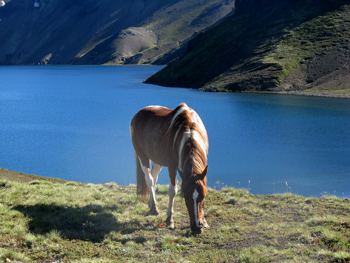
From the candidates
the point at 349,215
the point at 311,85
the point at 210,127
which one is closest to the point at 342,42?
the point at 311,85

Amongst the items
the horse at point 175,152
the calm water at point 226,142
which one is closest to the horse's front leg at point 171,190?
the horse at point 175,152

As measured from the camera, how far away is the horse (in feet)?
34.4

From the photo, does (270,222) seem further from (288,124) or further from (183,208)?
(288,124)

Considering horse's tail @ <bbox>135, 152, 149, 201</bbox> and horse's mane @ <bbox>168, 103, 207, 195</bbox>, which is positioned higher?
horse's mane @ <bbox>168, 103, 207, 195</bbox>

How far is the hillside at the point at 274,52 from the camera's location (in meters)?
90.4

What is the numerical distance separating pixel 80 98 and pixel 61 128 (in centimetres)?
3997

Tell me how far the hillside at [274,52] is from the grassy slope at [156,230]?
2864 inches

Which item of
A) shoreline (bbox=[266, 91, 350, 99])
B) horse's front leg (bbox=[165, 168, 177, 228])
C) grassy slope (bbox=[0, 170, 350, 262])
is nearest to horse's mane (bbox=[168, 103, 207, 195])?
horse's front leg (bbox=[165, 168, 177, 228])

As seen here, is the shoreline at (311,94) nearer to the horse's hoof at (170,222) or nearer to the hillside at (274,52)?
the hillside at (274,52)

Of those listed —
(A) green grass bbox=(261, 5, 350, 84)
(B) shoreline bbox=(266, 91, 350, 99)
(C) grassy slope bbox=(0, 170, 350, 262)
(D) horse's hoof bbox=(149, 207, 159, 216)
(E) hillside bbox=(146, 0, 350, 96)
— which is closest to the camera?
(C) grassy slope bbox=(0, 170, 350, 262)

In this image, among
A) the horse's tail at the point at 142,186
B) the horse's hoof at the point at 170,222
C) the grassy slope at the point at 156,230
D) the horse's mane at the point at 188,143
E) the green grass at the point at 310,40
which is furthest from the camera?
the green grass at the point at 310,40

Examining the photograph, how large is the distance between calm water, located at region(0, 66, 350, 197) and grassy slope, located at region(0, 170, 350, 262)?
39.9 ft

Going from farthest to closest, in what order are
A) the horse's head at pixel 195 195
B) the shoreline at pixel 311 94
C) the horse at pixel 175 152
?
the shoreline at pixel 311 94, the horse at pixel 175 152, the horse's head at pixel 195 195

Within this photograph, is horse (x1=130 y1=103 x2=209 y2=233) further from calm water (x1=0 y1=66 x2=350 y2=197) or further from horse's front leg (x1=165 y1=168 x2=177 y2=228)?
calm water (x1=0 y1=66 x2=350 y2=197)
